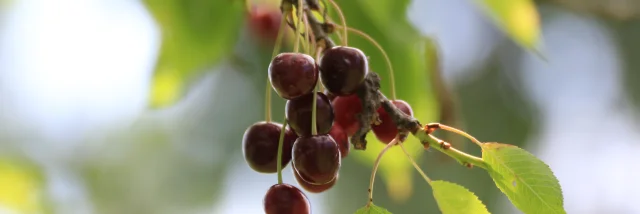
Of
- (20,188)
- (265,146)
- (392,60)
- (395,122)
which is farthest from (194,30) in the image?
(20,188)

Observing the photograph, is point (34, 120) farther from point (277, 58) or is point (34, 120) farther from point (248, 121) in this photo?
point (277, 58)

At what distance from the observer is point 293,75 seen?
1.50 ft

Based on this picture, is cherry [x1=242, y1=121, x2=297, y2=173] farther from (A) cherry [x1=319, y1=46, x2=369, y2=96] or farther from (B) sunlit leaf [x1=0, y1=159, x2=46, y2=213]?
(B) sunlit leaf [x1=0, y1=159, x2=46, y2=213]

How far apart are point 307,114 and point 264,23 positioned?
755 millimetres

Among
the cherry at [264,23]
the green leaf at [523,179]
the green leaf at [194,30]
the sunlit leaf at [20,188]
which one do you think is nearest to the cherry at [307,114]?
the green leaf at [523,179]

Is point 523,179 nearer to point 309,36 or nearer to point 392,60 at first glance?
point 309,36

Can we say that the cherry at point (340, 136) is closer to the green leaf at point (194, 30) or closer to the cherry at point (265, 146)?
the cherry at point (265, 146)

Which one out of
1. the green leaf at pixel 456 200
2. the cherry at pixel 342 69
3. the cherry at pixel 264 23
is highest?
the cherry at pixel 264 23

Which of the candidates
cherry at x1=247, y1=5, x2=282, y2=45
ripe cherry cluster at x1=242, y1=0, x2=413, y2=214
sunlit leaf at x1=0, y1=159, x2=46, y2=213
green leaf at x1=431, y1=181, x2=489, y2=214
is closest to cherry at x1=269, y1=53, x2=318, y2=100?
ripe cherry cluster at x1=242, y1=0, x2=413, y2=214

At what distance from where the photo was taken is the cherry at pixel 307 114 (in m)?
0.47

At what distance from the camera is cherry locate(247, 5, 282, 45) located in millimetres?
1182


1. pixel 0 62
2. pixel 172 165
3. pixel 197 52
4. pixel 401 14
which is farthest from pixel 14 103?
pixel 401 14

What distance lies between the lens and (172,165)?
4.97 metres

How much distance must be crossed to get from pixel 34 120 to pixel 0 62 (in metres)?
1.13
